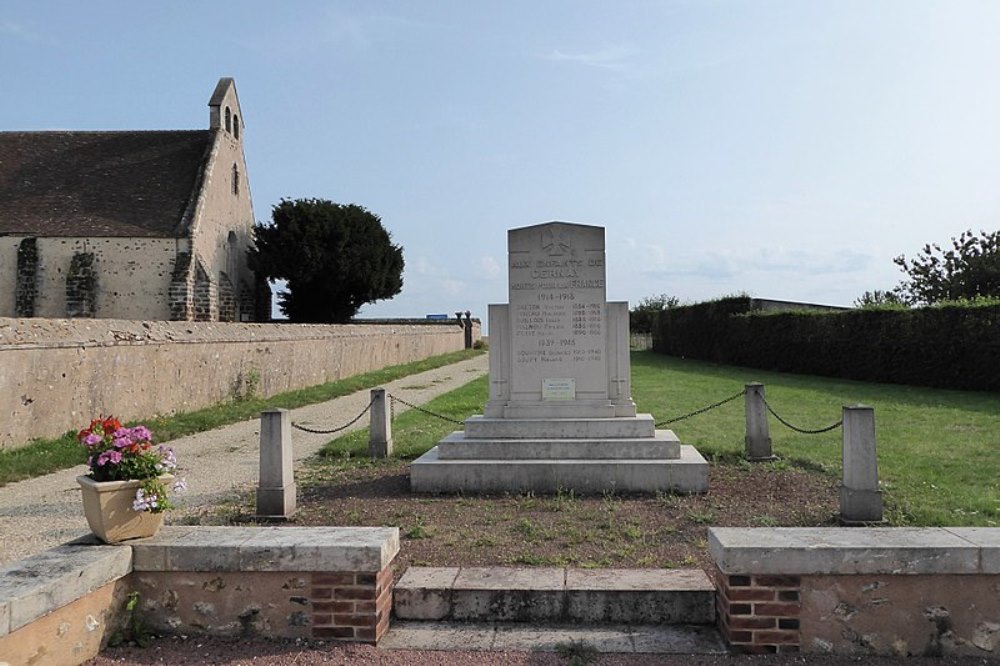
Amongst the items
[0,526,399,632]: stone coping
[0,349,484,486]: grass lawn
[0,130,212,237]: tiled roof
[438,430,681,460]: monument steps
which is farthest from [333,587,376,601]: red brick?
Result: [0,130,212,237]: tiled roof

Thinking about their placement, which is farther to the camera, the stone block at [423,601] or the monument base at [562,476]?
the monument base at [562,476]

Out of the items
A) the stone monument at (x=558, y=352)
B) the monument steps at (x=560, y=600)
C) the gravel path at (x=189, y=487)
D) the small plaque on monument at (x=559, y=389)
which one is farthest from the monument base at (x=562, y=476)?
the monument steps at (x=560, y=600)

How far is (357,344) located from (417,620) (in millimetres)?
21653

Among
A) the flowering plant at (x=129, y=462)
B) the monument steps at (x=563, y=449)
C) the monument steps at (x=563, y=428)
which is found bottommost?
the monument steps at (x=563, y=449)

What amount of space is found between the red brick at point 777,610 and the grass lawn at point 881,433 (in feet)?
9.34

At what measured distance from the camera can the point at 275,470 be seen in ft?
21.4

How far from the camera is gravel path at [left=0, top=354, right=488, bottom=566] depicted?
6.14 metres

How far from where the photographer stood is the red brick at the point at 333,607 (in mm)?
3846

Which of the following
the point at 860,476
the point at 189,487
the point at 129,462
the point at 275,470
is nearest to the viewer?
the point at 129,462

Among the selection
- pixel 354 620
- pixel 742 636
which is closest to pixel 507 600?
pixel 354 620

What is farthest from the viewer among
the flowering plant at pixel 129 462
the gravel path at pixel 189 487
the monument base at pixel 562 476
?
the monument base at pixel 562 476

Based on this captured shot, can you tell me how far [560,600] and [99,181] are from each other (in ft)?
92.3

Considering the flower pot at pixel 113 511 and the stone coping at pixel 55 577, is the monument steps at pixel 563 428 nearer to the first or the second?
the flower pot at pixel 113 511

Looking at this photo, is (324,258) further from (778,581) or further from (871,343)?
(778,581)
